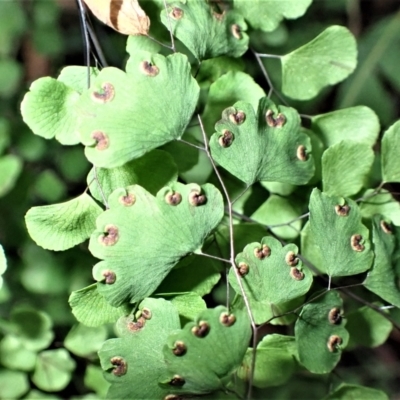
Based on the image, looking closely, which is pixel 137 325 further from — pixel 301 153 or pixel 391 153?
pixel 391 153

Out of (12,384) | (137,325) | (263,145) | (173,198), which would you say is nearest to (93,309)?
(137,325)

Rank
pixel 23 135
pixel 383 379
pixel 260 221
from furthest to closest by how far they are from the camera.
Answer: pixel 383 379 < pixel 23 135 < pixel 260 221

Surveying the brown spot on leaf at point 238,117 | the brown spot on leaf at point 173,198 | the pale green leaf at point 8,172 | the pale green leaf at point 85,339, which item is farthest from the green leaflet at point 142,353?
the pale green leaf at point 8,172

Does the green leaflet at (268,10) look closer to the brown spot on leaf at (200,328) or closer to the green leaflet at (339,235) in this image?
the green leaflet at (339,235)

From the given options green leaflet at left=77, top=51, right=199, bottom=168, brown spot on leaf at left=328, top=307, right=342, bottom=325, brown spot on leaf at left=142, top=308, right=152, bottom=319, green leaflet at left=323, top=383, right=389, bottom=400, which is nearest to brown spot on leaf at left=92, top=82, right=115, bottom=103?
green leaflet at left=77, top=51, right=199, bottom=168

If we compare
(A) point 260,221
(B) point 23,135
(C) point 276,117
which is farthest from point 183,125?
(B) point 23,135

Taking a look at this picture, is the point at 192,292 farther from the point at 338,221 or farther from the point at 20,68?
the point at 20,68
